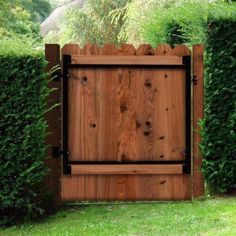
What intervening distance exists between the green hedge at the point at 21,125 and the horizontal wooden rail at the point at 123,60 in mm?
686

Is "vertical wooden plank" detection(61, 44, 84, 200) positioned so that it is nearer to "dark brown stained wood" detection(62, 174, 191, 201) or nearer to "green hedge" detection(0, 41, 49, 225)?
"dark brown stained wood" detection(62, 174, 191, 201)

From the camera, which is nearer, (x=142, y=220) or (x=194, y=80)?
(x=142, y=220)

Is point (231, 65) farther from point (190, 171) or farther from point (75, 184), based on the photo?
point (75, 184)

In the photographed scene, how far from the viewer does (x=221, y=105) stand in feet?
21.4

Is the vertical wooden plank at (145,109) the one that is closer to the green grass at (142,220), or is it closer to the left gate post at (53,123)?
the green grass at (142,220)

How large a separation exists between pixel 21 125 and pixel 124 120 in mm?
1327

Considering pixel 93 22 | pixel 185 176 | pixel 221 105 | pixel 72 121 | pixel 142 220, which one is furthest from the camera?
pixel 93 22

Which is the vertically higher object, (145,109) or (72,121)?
(145,109)

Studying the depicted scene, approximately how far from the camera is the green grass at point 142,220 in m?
5.38

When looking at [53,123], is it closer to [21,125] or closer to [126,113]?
[21,125]

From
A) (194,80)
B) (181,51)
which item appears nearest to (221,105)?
(194,80)

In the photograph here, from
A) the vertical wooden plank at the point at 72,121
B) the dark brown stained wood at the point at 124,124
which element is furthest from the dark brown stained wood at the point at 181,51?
the vertical wooden plank at the point at 72,121

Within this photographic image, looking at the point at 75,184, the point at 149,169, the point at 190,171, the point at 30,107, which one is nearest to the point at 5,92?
the point at 30,107

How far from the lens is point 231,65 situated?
645 cm
